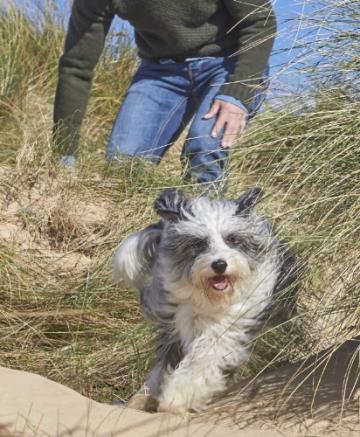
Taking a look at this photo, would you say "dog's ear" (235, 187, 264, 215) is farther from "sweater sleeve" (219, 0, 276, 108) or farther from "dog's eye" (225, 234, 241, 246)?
"sweater sleeve" (219, 0, 276, 108)

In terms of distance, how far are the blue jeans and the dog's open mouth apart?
1.64 meters

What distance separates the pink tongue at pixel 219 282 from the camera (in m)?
4.07

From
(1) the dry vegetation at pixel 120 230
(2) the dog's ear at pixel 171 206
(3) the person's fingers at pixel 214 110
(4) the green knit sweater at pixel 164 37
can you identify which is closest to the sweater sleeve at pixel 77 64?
(4) the green knit sweater at pixel 164 37

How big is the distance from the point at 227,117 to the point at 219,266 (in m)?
1.34

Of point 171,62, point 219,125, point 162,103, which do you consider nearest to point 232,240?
point 219,125

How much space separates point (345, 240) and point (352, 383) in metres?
0.55

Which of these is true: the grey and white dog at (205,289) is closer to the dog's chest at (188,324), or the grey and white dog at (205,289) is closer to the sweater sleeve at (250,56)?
the dog's chest at (188,324)

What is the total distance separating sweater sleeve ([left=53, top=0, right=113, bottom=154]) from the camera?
630cm

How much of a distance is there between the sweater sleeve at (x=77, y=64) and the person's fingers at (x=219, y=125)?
138 centimetres

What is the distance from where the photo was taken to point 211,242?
4211 mm

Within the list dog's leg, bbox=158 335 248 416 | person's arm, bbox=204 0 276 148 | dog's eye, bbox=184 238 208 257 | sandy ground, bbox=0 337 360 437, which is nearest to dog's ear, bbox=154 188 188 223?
dog's eye, bbox=184 238 208 257

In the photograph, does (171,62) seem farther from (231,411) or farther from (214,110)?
(231,411)

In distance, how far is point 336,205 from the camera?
3.48m

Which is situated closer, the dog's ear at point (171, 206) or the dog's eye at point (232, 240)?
the dog's eye at point (232, 240)
